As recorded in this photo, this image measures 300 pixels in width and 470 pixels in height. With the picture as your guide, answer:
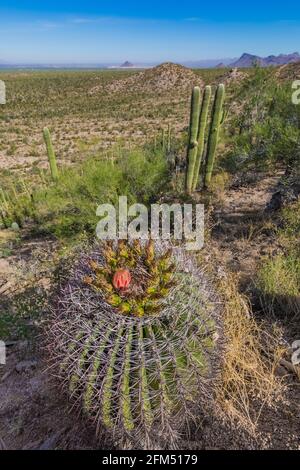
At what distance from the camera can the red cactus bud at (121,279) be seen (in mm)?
2560

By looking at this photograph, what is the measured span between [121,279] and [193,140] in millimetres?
8048

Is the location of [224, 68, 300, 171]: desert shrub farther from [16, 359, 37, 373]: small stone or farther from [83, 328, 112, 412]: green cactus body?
[83, 328, 112, 412]: green cactus body

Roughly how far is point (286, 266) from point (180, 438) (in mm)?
2560

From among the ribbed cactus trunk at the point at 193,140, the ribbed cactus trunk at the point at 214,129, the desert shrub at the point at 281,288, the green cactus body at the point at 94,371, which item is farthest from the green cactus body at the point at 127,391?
the ribbed cactus trunk at the point at 214,129

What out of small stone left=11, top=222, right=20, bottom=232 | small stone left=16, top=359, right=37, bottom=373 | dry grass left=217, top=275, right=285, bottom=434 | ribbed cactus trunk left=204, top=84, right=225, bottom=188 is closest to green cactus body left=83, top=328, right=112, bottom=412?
dry grass left=217, top=275, right=285, bottom=434

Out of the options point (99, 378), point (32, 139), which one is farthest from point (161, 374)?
point (32, 139)

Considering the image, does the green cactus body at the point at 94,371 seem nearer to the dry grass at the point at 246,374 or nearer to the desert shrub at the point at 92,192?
the dry grass at the point at 246,374

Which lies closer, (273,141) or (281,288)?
(281,288)

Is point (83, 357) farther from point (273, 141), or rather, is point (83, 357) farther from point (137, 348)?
point (273, 141)

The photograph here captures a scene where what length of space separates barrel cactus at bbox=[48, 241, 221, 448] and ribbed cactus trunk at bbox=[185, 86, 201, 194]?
24.0 feet

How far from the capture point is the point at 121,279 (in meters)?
2.56

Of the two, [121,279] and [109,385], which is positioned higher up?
[121,279]

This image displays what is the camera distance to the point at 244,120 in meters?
14.8

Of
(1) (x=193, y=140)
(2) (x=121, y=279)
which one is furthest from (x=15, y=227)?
(2) (x=121, y=279)
